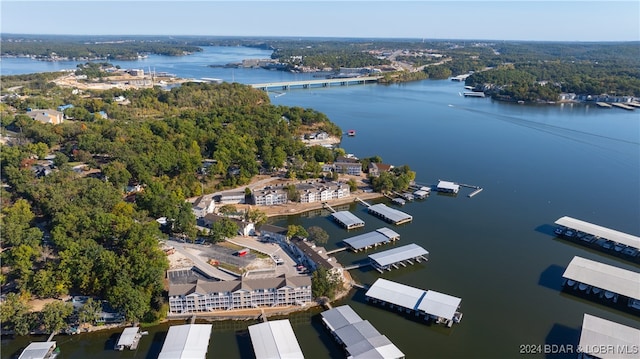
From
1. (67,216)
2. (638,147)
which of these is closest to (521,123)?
(638,147)

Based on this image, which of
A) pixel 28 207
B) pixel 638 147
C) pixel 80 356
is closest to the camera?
pixel 80 356

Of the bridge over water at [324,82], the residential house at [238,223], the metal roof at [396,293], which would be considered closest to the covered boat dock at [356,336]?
the metal roof at [396,293]

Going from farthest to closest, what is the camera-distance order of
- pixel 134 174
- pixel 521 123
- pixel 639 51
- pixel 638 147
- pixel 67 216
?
pixel 639 51, pixel 521 123, pixel 638 147, pixel 134 174, pixel 67 216

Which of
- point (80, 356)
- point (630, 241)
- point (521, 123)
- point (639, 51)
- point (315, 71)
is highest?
point (639, 51)

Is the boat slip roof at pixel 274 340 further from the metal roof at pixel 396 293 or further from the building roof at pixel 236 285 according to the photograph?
the metal roof at pixel 396 293

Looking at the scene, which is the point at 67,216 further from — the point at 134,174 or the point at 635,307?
the point at 635,307

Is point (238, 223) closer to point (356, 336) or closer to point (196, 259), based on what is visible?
point (196, 259)
